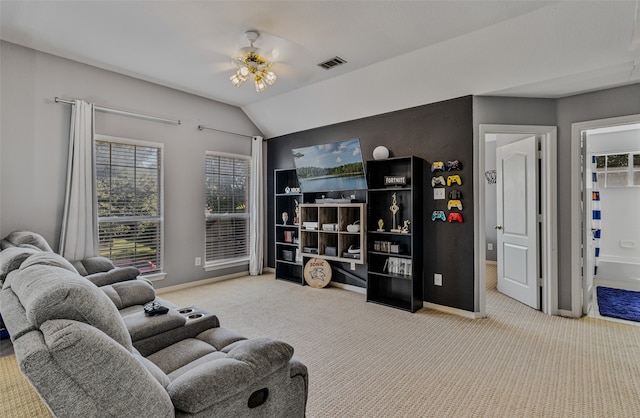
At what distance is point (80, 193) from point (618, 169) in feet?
24.7

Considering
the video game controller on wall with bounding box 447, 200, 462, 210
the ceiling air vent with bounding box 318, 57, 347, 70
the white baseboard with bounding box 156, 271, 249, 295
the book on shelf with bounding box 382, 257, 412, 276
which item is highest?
the ceiling air vent with bounding box 318, 57, 347, 70

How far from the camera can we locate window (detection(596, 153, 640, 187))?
475 cm

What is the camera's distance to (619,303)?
3926 mm

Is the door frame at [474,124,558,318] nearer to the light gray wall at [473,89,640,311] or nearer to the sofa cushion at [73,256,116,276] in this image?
the light gray wall at [473,89,640,311]

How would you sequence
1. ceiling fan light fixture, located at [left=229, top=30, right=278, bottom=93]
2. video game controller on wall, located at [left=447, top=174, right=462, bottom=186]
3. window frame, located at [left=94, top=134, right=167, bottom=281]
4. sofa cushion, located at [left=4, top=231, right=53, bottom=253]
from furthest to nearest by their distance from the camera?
window frame, located at [left=94, top=134, right=167, bottom=281], video game controller on wall, located at [left=447, top=174, right=462, bottom=186], ceiling fan light fixture, located at [left=229, top=30, right=278, bottom=93], sofa cushion, located at [left=4, top=231, right=53, bottom=253]

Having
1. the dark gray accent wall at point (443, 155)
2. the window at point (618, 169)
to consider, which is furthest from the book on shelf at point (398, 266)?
the window at point (618, 169)

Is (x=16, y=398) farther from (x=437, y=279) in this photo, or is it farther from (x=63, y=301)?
(x=437, y=279)

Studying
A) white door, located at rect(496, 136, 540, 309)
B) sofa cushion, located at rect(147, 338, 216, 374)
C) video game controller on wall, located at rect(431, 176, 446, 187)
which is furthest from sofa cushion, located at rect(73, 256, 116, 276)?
white door, located at rect(496, 136, 540, 309)

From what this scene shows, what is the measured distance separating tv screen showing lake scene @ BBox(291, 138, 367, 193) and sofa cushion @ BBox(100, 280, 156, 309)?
2.78 m

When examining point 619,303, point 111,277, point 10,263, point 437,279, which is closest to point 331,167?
point 437,279

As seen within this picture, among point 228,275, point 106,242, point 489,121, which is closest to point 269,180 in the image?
point 228,275

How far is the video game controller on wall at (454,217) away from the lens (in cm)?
365

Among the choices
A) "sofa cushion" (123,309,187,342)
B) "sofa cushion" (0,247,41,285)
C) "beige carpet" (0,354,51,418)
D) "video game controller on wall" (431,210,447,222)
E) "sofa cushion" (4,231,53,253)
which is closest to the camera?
"sofa cushion" (0,247,41,285)

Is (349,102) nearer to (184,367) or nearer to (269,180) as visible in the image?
(269,180)
